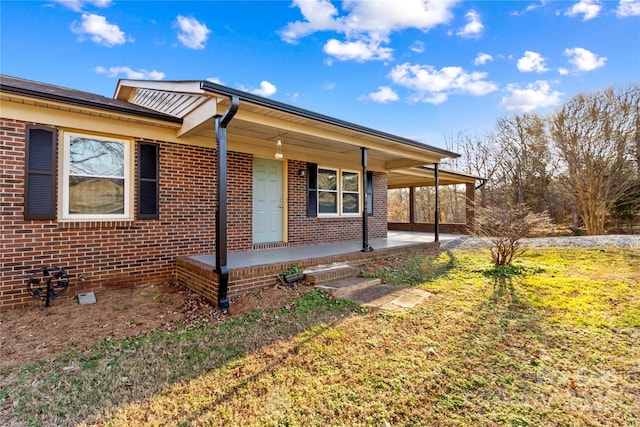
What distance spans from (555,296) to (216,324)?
197 inches

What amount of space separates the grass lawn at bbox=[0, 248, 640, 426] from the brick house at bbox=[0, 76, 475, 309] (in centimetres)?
145

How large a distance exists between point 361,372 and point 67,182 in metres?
5.22

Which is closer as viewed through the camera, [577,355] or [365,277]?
[577,355]

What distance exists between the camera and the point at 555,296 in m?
4.65

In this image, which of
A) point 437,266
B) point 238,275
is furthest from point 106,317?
point 437,266

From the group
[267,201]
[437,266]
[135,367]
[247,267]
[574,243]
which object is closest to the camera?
[135,367]

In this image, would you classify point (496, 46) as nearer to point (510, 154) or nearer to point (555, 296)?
point (555, 296)

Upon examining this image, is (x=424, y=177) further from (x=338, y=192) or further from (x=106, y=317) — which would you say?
(x=106, y=317)

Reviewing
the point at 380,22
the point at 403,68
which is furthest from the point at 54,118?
the point at 403,68

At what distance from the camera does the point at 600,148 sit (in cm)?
1520

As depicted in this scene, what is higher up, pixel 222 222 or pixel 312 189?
pixel 312 189

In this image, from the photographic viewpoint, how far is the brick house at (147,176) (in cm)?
436

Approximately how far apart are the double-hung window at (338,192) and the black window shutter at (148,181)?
420cm

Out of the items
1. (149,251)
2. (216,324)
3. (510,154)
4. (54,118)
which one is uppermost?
(510,154)
